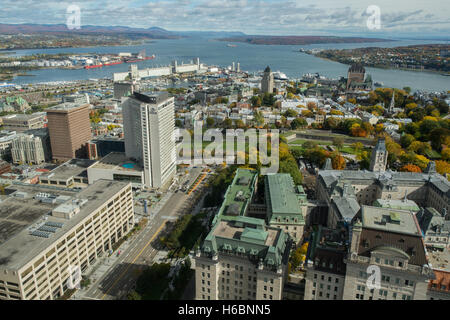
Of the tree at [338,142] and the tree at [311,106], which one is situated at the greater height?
the tree at [311,106]

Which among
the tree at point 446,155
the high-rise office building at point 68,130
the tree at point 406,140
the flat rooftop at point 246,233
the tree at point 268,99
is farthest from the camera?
the tree at point 268,99

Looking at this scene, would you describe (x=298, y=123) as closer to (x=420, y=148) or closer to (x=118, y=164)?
(x=420, y=148)

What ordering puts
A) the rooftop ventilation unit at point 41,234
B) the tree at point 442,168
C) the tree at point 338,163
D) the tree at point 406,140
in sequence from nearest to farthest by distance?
1. the rooftop ventilation unit at point 41,234
2. the tree at point 442,168
3. the tree at point 338,163
4. the tree at point 406,140

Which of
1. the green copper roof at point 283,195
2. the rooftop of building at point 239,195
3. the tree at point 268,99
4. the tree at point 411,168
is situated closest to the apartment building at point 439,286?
the green copper roof at point 283,195

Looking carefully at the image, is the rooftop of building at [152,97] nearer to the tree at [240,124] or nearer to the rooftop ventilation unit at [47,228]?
the rooftop ventilation unit at [47,228]

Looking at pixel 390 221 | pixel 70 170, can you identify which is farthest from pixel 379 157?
pixel 70 170
